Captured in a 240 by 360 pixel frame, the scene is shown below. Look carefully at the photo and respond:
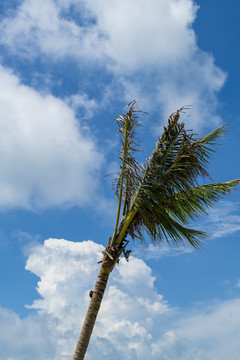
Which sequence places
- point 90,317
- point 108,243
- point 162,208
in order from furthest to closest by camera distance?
point 162,208 → point 108,243 → point 90,317

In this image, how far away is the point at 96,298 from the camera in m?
10.2

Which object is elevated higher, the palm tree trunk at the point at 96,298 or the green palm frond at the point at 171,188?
the green palm frond at the point at 171,188

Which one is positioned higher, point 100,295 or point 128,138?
point 128,138

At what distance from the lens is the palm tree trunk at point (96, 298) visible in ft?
32.4

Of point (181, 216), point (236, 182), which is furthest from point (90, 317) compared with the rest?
point (236, 182)

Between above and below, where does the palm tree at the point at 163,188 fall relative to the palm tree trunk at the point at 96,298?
above

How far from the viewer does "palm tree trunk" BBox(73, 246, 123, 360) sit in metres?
9.88

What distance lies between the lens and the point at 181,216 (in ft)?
39.8

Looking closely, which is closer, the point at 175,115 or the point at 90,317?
the point at 90,317

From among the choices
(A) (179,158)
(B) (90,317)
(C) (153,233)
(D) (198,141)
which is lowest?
(B) (90,317)

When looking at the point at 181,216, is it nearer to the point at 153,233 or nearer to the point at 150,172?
the point at 153,233

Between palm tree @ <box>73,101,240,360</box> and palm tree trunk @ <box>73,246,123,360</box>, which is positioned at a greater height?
palm tree @ <box>73,101,240,360</box>

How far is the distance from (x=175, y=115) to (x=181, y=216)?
122 inches

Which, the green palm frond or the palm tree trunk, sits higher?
the green palm frond
